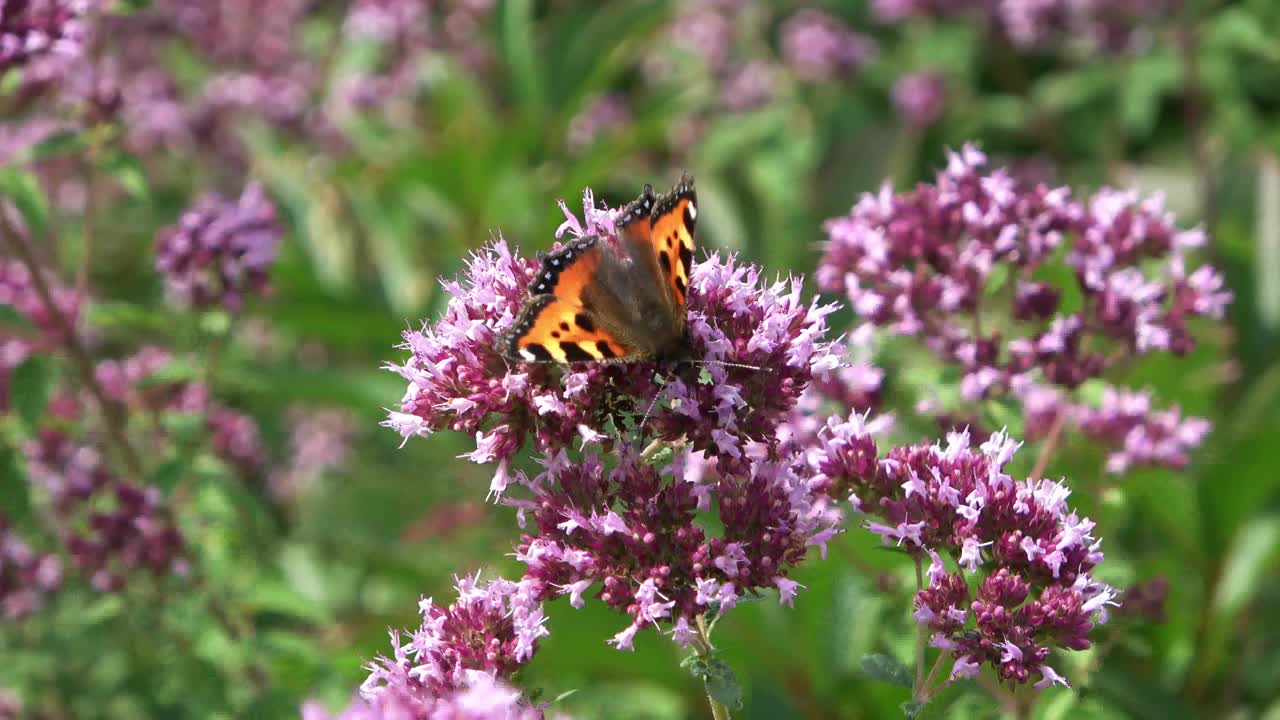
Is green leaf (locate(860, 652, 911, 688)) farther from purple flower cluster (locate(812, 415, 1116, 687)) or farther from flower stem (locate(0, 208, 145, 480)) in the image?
flower stem (locate(0, 208, 145, 480))

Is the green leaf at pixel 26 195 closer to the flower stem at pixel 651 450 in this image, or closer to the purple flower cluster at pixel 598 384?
the purple flower cluster at pixel 598 384

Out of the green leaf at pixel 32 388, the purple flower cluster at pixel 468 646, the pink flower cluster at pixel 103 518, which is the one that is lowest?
the purple flower cluster at pixel 468 646

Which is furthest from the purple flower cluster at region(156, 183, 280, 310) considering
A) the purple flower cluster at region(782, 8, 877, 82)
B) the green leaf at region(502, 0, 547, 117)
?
the purple flower cluster at region(782, 8, 877, 82)

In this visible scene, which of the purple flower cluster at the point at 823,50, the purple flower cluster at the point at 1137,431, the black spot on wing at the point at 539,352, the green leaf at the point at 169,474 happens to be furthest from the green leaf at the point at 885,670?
the purple flower cluster at the point at 823,50

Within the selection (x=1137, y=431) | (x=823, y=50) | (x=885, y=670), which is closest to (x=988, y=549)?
(x=885, y=670)

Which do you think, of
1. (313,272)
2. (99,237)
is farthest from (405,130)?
(99,237)

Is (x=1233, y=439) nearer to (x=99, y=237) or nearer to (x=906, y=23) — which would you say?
(x=906, y=23)

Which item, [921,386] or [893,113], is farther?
[893,113]
